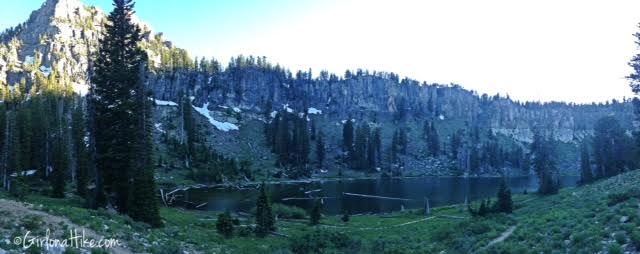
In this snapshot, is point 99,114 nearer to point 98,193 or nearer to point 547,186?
point 98,193

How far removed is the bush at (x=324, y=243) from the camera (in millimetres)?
28109

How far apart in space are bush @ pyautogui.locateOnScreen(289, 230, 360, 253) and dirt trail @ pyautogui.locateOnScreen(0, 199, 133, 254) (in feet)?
42.5

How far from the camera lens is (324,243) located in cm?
2925

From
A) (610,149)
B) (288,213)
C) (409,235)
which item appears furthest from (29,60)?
(610,149)

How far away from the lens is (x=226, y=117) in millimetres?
178625

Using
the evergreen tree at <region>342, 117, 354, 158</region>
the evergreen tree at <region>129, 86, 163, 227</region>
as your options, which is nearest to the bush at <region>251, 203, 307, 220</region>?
the evergreen tree at <region>129, 86, 163, 227</region>

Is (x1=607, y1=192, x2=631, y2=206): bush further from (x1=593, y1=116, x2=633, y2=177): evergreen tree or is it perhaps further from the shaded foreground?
(x1=593, y1=116, x2=633, y2=177): evergreen tree

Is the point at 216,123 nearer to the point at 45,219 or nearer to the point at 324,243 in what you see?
the point at 324,243

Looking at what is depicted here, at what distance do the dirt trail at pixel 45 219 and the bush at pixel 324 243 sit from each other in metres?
12.9

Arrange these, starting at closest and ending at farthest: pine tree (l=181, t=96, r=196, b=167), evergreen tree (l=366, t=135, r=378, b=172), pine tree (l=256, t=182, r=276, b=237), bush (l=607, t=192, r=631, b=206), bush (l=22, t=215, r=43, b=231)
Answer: bush (l=22, t=215, r=43, b=231), bush (l=607, t=192, r=631, b=206), pine tree (l=256, t=182, r=276, b=237), pine tree (l=181, t=96, r=196, b=167), evergreen tree (l=366, t=135, r=378, b=172)

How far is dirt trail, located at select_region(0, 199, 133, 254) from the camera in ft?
55.5

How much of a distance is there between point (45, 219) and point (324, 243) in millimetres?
16905

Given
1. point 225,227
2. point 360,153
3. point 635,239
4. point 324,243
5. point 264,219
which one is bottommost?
point 324,243

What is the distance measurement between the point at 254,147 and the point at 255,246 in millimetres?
130500
